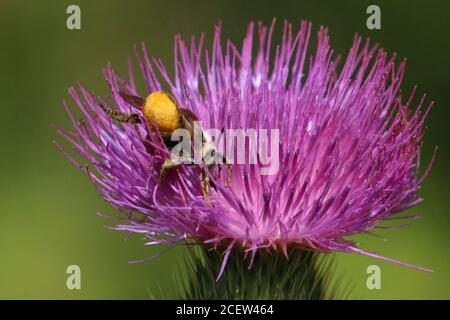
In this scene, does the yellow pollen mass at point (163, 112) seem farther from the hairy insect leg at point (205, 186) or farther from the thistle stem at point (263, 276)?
the thistle stem at point (263, 276)

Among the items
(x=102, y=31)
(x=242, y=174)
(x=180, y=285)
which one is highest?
(x=102, y=31)

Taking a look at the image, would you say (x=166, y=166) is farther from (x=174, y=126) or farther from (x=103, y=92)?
(x=103, y=92)

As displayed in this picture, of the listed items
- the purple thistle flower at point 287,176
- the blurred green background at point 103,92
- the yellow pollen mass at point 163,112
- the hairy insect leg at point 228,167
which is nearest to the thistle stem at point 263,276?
the purple thistle flower at point 287,176

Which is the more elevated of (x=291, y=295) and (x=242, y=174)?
(x=242, y=174)

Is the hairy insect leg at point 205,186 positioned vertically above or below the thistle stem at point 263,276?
above

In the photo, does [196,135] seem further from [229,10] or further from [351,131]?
[229,10]

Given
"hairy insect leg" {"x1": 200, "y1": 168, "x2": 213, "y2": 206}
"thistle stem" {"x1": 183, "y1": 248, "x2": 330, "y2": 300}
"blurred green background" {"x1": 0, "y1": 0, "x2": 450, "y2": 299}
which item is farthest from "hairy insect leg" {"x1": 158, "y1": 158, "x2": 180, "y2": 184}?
"blurred green background" {"x1": 0, "y1": 0, "x2": 450, "y2": 299}

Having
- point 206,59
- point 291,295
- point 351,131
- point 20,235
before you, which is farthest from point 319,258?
point 20,235
